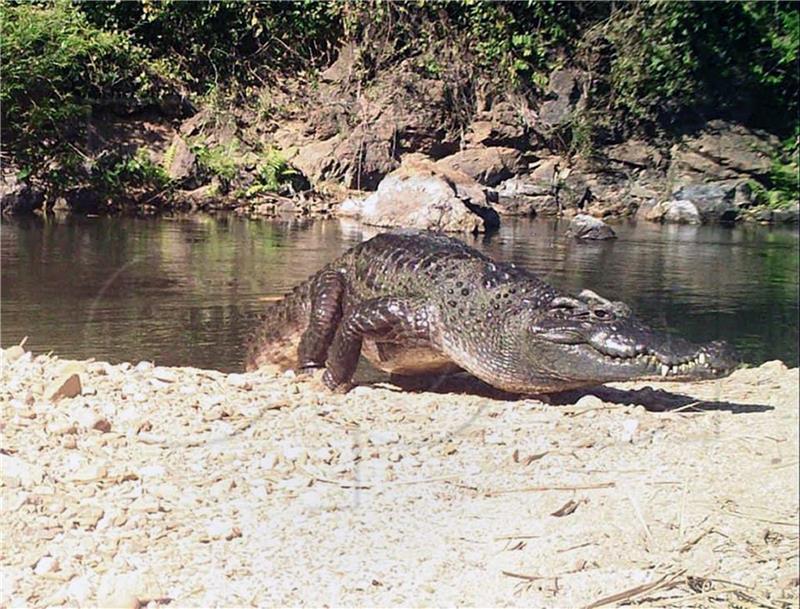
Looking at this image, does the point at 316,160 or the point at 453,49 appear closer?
the point at 316,160

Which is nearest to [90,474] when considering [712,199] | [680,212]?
[680,212]

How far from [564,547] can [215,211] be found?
11982 millimetres

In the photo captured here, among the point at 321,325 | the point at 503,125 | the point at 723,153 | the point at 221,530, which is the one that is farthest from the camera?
the point at 503,125

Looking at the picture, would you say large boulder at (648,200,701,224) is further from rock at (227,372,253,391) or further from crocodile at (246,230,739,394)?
rock at (227,372,253,391)

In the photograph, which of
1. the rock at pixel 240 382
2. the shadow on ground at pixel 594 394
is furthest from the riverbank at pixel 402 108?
the rock at pixel 240 382

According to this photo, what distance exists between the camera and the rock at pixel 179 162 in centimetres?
1454

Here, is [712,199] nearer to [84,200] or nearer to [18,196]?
[84,200]

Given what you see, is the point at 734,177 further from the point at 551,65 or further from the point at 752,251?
the point at 752,251

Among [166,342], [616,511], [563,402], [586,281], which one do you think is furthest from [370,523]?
[586,281]

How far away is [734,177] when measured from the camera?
15.0 m

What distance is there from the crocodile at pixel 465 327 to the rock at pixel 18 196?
8.57 meters

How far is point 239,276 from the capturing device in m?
8.20

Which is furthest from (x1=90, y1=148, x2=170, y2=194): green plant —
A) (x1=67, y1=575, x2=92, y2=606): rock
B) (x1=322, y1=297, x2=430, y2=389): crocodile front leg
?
(x1=67, y1=575, x2=92, y2=606): rock

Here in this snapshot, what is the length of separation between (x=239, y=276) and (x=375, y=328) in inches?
167
